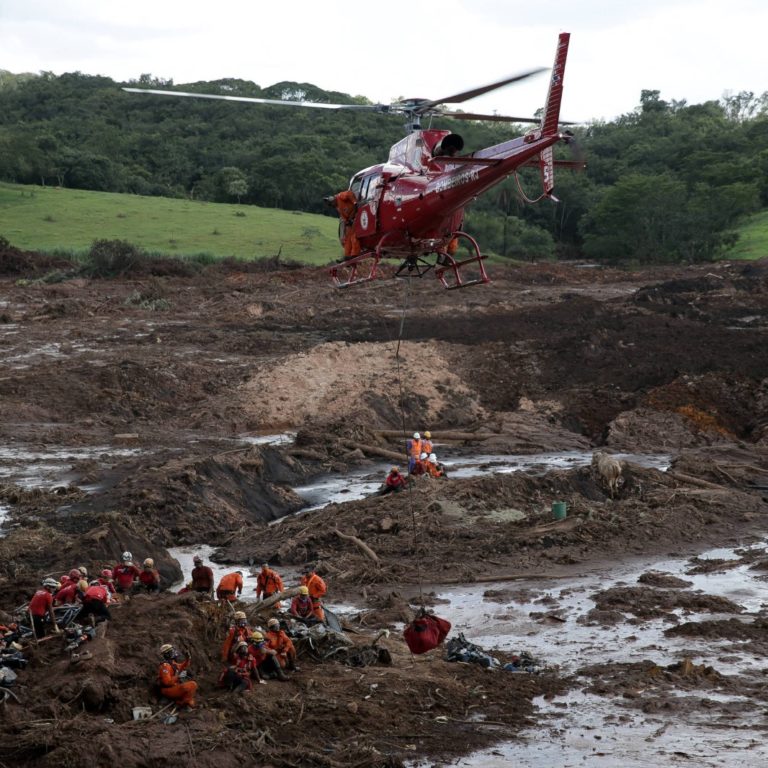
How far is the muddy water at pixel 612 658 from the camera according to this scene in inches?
539

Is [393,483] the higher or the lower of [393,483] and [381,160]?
the lower

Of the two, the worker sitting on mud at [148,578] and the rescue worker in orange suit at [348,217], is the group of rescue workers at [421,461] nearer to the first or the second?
the rescue worker in orange suit at [348,217]

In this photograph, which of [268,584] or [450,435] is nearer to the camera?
[268,584]

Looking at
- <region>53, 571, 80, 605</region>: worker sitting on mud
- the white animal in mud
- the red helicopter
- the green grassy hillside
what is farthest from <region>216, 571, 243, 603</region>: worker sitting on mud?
the green grassy hillside

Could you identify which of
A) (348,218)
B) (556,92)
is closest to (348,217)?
(348,218)

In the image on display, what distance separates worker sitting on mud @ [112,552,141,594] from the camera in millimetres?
17969

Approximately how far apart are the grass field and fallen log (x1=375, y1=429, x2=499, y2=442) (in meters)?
42.5

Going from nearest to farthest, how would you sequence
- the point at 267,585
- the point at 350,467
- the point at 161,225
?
the point at 267,585, the point at 350,467, the point at 161,225

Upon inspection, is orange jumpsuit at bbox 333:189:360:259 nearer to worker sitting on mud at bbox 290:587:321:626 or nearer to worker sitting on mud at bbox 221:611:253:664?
worker sitting on mud at bbox 290:587:321:626

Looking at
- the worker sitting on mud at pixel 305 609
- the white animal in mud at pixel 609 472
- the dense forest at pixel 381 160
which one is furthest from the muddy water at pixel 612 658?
the dense forest at pixel 381 160

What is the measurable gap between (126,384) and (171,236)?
33.3 meters

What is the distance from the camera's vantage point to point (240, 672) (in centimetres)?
1445

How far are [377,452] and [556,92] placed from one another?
1538 centimetres

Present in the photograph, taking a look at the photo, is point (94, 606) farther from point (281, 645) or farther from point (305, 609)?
point (305, 609)
